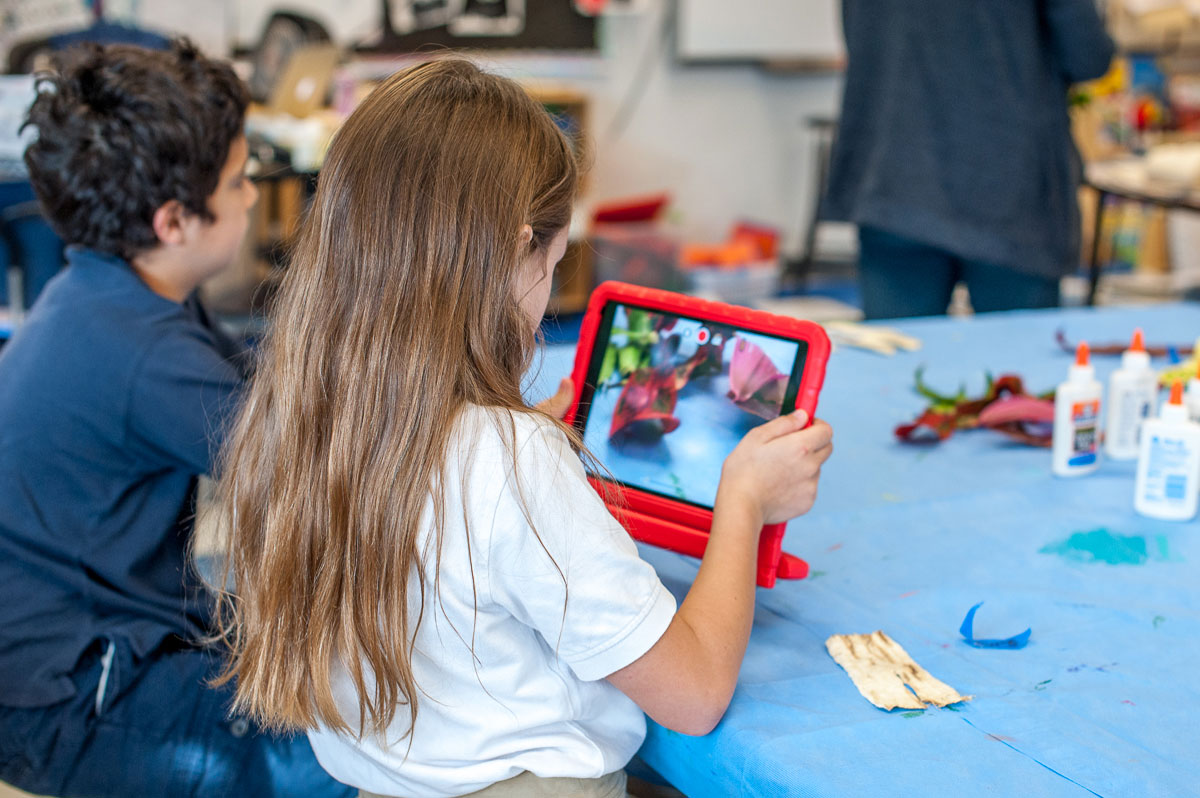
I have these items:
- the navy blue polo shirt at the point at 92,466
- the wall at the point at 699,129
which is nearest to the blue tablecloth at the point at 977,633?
the navy blue polo shirt at the point at 92,466

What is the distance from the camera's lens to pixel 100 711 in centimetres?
98

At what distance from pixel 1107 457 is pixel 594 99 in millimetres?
3619

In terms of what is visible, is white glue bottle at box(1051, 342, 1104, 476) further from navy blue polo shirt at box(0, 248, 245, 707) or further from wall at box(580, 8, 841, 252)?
wall at box(580, 8, 841, 252)

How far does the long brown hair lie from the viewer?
0.72 meters

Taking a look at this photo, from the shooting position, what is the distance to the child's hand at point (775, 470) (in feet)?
2.77

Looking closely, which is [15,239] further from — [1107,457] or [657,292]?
[1107,457]

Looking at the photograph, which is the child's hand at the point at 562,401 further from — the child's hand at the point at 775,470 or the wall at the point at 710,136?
the wall at the point at 710,136

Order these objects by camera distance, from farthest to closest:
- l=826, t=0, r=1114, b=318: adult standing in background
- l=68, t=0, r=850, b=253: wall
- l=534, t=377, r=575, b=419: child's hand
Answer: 1. l=68, t=0, r=850, b=253: wall
2. l=826, t=0, r=1114, b=318: adult standing in background
3. l=534, t=377, r=575, b=419: child's hand

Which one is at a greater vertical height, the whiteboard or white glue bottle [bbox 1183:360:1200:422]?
the whiteboard

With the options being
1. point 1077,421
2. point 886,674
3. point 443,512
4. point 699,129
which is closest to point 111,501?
point 443,512

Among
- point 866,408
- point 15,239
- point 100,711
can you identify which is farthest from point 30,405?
point 15,239

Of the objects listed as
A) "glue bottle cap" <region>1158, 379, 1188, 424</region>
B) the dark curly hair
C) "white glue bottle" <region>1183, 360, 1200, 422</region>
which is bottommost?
"white glue bottle" <region>1183, 360, 1200, 422</region>

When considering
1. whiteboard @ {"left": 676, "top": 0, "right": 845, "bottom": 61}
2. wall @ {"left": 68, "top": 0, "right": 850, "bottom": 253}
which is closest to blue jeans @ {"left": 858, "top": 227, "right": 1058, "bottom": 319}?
wall @ {"left": 68, "top": 0, "right": 850, "bottom": 253}

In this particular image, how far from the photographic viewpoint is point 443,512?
Answer: 71 centimetres
